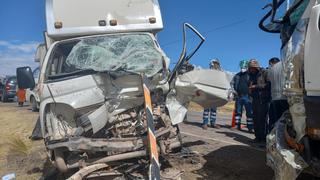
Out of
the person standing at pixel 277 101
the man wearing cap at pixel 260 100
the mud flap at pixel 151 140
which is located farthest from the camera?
the man wearing cap at pixel 260 100

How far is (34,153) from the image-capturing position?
841 cm

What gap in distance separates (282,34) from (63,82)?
10.3ft

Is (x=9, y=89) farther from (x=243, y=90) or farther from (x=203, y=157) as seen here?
(x=203, y=157)

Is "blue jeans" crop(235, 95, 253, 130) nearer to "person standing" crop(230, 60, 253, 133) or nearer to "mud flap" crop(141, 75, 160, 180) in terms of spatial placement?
"person standing" crop(230, 60, 253, 133)

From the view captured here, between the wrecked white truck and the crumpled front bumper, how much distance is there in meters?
1.77

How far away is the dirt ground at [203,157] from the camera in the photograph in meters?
5.89

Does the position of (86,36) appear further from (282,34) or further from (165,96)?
(282,34)

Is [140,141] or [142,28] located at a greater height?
[142,28]

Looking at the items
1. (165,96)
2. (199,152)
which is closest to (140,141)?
(165,96)

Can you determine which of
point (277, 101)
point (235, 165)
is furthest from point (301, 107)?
point (235, 165)

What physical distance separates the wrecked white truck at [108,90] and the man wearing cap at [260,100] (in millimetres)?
1721

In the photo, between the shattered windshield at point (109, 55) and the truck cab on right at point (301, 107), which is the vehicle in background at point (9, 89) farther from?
the truck cab on right at point (301, 107)

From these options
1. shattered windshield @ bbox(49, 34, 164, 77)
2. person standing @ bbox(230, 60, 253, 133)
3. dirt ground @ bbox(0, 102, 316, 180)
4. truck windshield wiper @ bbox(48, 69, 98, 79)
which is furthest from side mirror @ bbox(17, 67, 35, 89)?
person standing @ bbox(230, 60, 253, 133)

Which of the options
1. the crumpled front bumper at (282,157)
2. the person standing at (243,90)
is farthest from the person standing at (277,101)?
the person standing at (243,90)
